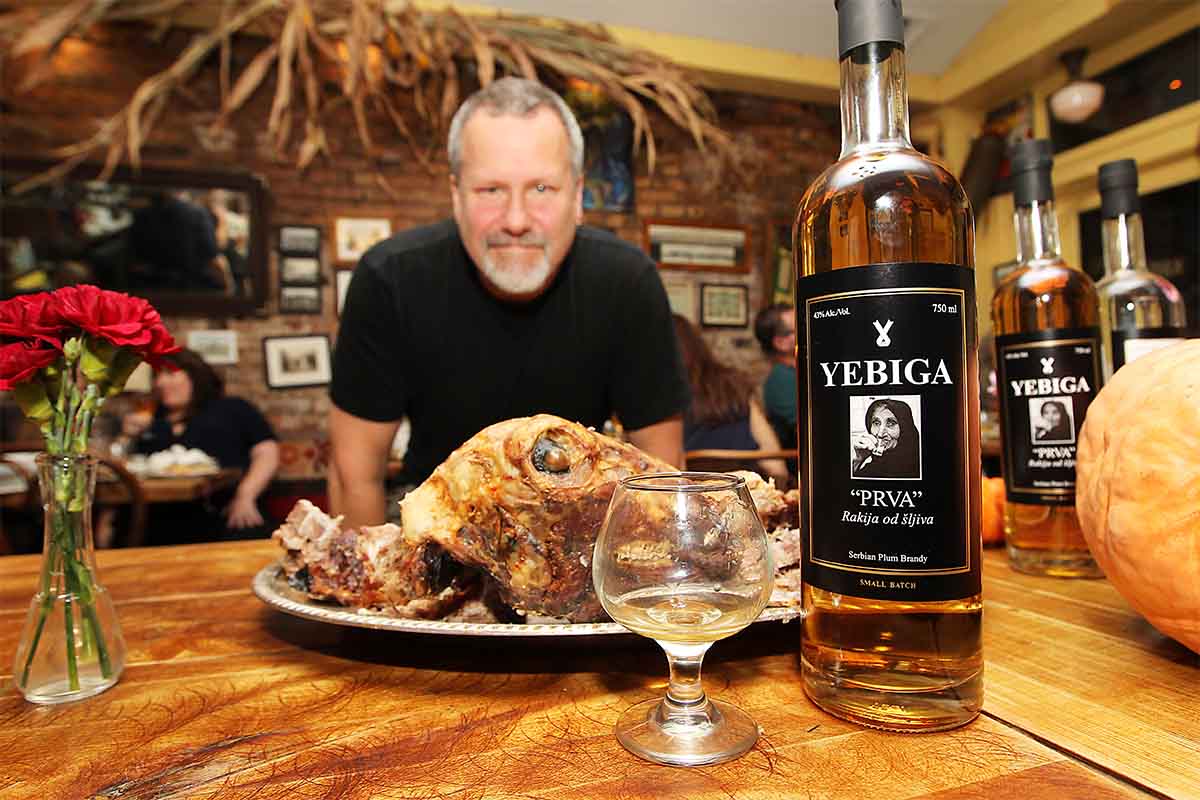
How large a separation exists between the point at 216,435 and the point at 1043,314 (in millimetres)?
3799

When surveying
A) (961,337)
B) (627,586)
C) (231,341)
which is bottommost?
(627,586)

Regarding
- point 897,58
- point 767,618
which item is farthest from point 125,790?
point 897,58

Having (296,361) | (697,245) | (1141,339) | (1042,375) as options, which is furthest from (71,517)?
(697,245)

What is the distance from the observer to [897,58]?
1.73 ft

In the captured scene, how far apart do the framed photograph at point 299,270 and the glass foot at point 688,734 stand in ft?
15.2

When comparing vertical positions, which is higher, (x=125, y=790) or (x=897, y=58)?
(x=897, y=58)

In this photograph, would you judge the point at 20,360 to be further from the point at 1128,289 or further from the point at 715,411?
the point at 715,411

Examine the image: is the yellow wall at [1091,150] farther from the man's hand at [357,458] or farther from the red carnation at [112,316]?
the red carnation at [112,316]

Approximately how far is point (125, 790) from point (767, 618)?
426mm

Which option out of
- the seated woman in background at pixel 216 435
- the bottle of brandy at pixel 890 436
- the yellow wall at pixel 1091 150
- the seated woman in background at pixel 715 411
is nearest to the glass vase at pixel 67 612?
the bottle of brandy at pixel 890 436

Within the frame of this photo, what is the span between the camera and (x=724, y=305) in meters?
5.43

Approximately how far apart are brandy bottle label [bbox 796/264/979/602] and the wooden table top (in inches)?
3.9

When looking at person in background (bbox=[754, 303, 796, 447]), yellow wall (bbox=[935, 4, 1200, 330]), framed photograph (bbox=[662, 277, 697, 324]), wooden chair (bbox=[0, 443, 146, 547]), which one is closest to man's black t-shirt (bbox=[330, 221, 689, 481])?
wooden chair (bbox=[0, 443, 146, 547])

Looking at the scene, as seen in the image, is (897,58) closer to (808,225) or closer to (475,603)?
(808,225)
